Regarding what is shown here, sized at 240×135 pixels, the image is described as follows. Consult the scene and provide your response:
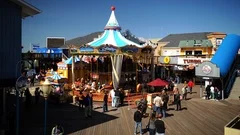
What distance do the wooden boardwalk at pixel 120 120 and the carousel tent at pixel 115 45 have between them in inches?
116

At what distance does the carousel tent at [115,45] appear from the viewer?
63.7 feet

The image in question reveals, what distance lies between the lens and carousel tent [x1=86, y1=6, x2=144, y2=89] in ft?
63.7

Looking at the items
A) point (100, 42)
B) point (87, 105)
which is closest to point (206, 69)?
point (100, 42)

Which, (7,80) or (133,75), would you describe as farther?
(133,75)

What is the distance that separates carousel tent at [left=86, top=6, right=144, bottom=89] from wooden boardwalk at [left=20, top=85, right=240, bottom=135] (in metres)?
2.95

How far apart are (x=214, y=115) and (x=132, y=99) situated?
18.6 ft

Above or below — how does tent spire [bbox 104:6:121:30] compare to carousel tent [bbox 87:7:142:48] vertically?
above

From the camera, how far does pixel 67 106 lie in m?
17.3

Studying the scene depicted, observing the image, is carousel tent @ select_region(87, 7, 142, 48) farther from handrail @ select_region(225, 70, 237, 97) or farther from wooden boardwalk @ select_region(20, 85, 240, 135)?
handrail @ select_region(225, 70, 237, 97)

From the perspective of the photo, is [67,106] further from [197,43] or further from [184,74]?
[197,43]

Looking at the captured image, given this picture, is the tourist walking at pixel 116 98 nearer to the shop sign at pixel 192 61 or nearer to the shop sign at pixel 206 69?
the shop sign at pixel 206 69

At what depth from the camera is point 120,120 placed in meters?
13.6

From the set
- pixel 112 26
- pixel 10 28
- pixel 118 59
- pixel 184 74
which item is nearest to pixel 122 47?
pixel 118 59

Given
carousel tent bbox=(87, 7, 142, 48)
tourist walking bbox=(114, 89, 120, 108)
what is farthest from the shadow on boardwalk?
carousel tent bbox=(87, 7, 142, 48)
